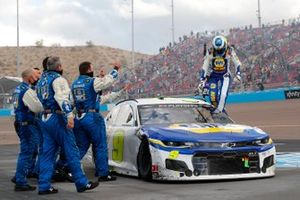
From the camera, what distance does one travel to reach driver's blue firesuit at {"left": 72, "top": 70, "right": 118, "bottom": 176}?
32.1ft

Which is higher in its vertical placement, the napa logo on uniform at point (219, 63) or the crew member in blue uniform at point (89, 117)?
the napa logo on uniform at point (219, 63)

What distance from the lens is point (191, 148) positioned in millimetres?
9008

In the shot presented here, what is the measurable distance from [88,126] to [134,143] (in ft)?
2.56

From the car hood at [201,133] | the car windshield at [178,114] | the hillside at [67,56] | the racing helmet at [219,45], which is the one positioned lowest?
the car hood at [201,133]

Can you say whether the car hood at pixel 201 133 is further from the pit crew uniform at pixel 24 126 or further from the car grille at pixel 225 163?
the pit crew uniform at pixel 24 126

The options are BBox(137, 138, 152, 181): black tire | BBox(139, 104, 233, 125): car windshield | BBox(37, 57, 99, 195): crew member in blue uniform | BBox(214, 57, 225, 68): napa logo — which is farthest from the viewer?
BBox(214, 57, 225, 68): napa logo

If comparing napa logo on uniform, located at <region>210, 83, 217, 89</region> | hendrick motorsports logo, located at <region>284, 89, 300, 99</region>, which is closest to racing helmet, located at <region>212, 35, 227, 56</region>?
napa logo on uniform, located at <region>210, 83, 217, 89</region>

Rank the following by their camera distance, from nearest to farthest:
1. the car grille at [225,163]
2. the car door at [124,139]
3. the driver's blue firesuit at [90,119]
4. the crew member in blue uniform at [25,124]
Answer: the car grille at [225,163]
the crew member in blue uniform at [25,124]
the driver's blue firesuit at [90,119]
the car door at [124,139]

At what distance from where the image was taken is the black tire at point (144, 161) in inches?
375

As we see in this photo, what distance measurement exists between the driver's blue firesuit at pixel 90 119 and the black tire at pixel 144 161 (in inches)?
A: 23.3

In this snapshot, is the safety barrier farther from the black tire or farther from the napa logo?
the black tire

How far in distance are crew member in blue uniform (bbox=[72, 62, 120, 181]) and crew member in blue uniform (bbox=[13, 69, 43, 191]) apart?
0.67 metres

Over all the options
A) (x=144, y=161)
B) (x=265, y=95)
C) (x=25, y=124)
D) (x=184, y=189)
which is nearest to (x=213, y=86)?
(x=144, y=161)

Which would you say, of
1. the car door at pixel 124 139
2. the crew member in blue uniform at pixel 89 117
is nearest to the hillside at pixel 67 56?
the car door at pixel 124 139
